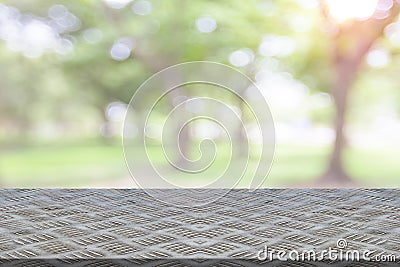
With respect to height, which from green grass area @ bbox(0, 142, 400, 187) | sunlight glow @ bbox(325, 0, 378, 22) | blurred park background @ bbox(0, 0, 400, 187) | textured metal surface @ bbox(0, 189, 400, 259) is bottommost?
textured metal surface @ bbox(0, 189, 400, 259)

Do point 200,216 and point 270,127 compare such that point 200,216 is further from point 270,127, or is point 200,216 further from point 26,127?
point 26,127

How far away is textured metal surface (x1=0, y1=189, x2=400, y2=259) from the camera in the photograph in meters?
1.01

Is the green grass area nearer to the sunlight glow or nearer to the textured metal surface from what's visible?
the sunlight glow

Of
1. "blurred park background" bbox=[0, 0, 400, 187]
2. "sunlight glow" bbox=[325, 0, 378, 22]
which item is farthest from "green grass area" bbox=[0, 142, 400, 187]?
"sunlight glow" bbox=[325, 0, 378, 22]

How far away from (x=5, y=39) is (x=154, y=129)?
98 centimetres

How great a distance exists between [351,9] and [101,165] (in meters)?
1.74

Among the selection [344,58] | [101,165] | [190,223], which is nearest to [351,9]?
[344,58]

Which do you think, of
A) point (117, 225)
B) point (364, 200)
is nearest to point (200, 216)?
point (117, 225)

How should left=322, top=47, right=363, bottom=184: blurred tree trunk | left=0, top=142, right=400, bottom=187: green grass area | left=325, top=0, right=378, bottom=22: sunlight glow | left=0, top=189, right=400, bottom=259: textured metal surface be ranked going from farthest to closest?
left=0, top=142, right=400, bottom=187: green grass area
left=322, top=47, right=363, bottom=184: blurred tree trunk
left=325, top=0, right=378, bottom=22: sunlight glow
left=0, top=189, right=400, bottom=259: textured metal surface

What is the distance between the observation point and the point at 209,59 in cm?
313

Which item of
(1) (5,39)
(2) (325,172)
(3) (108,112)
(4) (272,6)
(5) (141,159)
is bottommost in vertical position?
(5) (141,159)

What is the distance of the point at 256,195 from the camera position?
59.2 inches

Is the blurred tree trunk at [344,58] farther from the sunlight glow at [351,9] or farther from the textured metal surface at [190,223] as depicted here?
the textured metal surface at [190,223]

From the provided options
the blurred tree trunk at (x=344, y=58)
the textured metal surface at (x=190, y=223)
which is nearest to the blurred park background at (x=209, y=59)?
the blurred tree trunk at (x=344, y=58)
